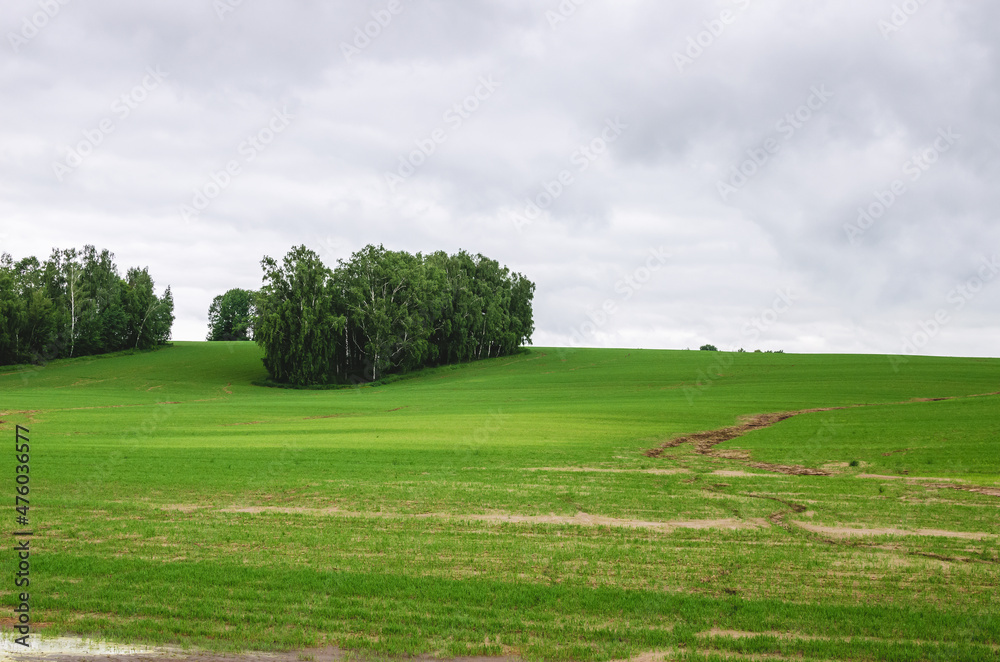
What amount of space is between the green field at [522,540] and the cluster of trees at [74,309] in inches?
2992

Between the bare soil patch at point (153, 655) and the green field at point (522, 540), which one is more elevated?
the green field at point (522, 540)

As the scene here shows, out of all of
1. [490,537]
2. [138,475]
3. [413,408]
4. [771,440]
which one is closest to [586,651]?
[490,537]

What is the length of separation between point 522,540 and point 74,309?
379ft

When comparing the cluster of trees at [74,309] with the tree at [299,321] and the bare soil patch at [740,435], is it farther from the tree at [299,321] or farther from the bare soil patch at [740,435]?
the bare soil patch at [740,435]

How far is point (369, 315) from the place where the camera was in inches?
3553

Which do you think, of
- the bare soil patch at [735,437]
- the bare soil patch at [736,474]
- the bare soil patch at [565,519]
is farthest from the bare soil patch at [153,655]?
the bare soil patch at [735,437]

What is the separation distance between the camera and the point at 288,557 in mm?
12633

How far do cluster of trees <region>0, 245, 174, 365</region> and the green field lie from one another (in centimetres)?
7600

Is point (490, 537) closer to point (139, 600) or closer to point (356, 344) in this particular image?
point (139, 600)

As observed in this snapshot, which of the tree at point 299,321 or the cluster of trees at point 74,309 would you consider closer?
the tree at point 299,321

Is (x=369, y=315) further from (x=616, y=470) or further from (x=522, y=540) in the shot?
(x=522, y=540)

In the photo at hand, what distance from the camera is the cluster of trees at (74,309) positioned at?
96.2 m

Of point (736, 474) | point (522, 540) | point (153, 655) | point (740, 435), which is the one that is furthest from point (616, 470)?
point (153, 655)

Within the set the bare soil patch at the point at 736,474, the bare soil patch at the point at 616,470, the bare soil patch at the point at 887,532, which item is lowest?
the bare soil patch at the point at 736,474
